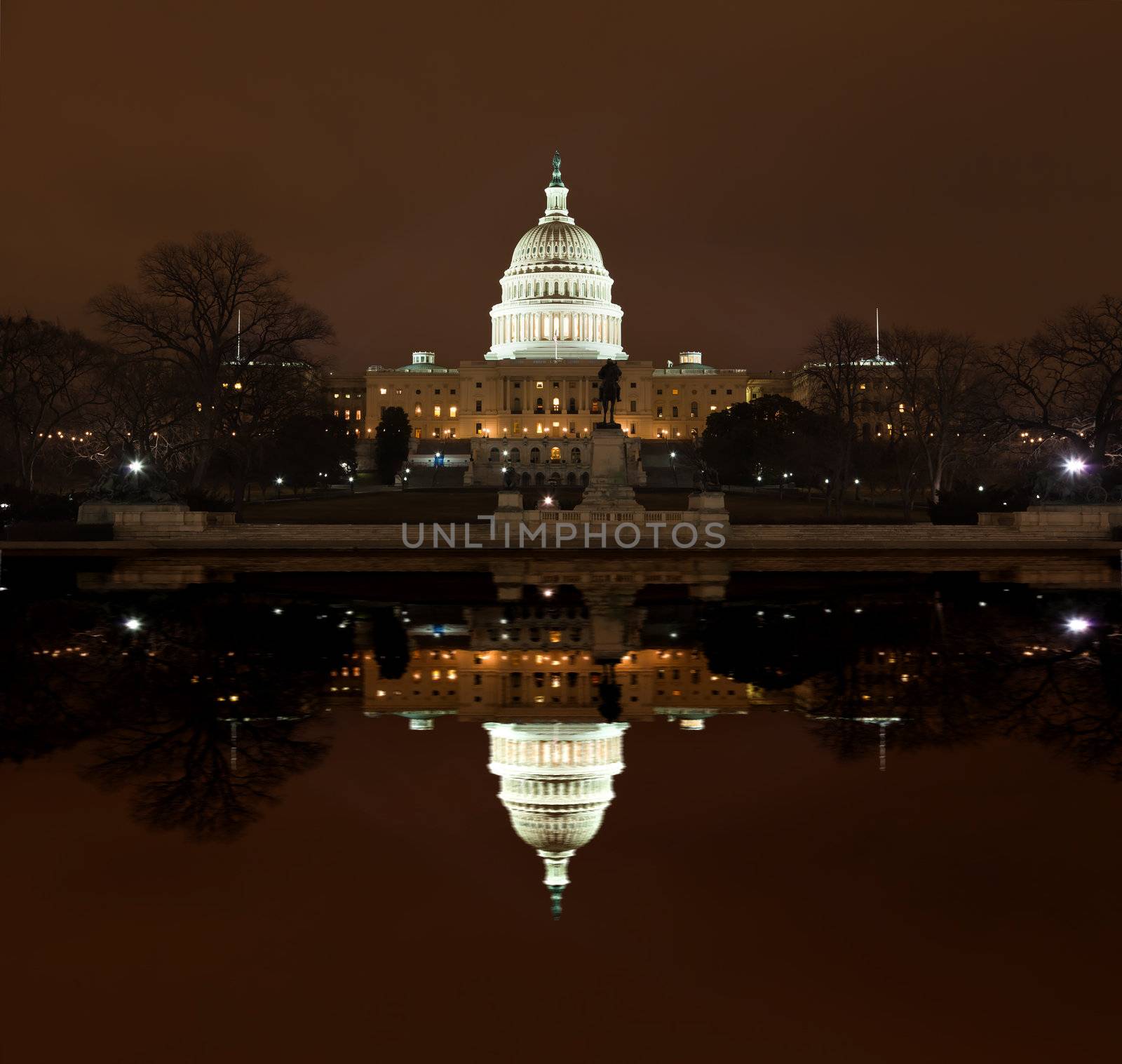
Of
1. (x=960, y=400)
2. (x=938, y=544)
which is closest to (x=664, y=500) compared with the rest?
(x=960, y=400)

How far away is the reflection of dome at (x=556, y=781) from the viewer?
28.7ft

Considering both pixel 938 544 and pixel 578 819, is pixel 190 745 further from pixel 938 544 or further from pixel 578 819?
pixel 938 544

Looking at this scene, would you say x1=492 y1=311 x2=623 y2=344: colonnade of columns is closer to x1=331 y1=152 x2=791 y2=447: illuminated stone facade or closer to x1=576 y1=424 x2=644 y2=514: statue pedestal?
x1=331 y1=152 x2=791 y2=447: illuminated stone facade

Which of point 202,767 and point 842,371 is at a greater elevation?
point 842,371

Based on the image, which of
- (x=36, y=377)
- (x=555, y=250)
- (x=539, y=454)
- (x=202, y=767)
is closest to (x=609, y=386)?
(x=36, y=377)

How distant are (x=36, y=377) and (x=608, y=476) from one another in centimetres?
3848

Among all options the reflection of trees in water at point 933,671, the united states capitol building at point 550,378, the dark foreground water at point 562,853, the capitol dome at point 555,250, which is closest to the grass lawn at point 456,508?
the reflection of trees in water at point 933,671

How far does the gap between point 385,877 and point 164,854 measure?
1.58 m

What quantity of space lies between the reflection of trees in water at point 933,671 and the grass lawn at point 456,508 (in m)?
27.5

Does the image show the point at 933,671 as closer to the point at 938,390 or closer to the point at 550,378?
the point at 938,390

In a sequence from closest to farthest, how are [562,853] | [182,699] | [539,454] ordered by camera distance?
[562,853] < [182,699] < [539,454]

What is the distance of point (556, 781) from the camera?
1007 centimetres

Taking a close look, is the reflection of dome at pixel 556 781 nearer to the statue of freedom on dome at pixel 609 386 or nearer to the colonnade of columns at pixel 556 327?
the statue of freedom on dome at pixel 609 386

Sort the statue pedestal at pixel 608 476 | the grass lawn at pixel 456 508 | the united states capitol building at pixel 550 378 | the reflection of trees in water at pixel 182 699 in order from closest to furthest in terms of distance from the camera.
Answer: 1. the reflection of trees in water at pixel 182 699
2. the statue pedestal at pixel 608 476
3. the grass lawn at pixel 456 508
4. the united states capitol building at pixel 550 378
